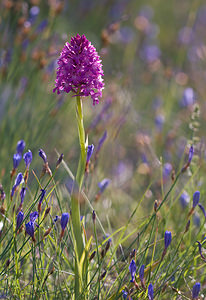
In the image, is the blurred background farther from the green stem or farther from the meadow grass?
the green stem

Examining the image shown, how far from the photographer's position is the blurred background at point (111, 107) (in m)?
2.37

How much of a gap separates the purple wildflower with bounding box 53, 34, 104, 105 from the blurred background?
476 millimetres

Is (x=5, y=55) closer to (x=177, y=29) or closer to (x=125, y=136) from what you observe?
(x=125, y=136)

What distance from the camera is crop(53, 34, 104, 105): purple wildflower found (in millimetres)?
1246

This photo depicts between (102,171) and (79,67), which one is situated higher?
(79,67)

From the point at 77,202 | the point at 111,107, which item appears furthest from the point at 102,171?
the point at 77,202

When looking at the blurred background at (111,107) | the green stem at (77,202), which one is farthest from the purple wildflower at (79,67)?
the blurred background at (111,107)

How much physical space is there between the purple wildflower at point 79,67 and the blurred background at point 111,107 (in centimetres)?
48

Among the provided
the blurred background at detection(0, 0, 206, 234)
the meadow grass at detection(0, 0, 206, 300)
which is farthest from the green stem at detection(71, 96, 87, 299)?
the blurred background at detection(0, 0, 206, 234)

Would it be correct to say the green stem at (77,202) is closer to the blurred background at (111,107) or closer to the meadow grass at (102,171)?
the meadow grass at (102,171)

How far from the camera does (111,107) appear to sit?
309 centimetres

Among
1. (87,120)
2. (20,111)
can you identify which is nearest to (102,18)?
(87,120)

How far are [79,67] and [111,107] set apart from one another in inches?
73.1

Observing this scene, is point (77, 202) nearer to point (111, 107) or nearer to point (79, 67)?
point (79, 67)
